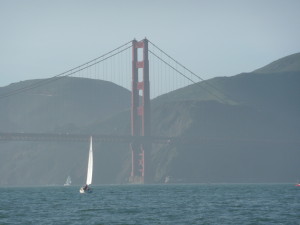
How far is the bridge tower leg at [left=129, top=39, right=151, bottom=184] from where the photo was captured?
566ft

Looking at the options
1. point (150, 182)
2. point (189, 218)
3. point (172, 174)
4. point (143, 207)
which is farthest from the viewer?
point (172, 174)

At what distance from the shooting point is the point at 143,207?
76688 millimetres

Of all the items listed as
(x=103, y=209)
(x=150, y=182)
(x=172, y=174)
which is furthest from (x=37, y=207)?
(x=172, y=174)

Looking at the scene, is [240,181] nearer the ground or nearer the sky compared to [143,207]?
nearer the sky

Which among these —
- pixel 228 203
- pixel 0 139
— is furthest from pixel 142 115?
pixel 228 203

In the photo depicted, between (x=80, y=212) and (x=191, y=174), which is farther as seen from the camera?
(x=191, y=174)

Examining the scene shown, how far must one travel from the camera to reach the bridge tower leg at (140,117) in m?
173

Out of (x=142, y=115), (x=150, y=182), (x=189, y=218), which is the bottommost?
(x=189, y=218)

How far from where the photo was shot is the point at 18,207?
263ft

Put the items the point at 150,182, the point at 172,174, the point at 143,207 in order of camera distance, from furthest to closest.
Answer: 1. the point at 172,174
2. the point at 150,182
3. the point at 143,207

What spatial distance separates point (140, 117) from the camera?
19075 centimetres

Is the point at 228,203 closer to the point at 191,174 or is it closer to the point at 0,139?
the point at 0,139

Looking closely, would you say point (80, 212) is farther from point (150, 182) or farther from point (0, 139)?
point (150, 182)

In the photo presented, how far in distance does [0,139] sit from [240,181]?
2513 inches
